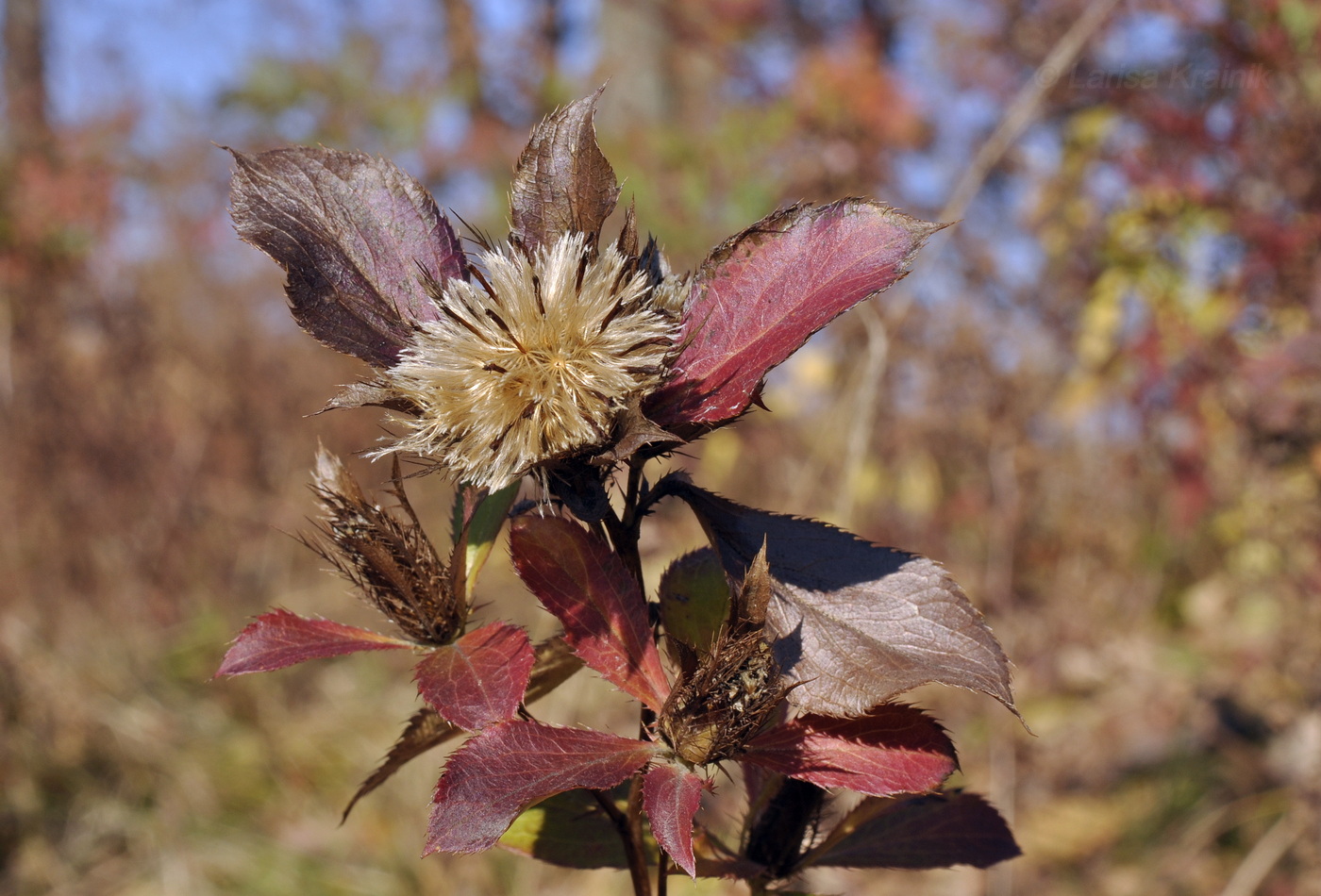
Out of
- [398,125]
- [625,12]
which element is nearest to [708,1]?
[625,12]

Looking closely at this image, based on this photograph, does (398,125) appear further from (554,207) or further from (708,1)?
(554,207)

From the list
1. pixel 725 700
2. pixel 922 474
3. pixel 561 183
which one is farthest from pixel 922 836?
pixel 922 474

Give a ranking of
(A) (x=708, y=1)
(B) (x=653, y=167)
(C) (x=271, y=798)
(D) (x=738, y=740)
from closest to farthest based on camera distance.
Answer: (D) (x=738, y=740), (C) (x=271, y=798), (B) (x=653, y=167), (A) (x=708, y=1)

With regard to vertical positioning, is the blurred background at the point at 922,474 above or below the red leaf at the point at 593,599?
above

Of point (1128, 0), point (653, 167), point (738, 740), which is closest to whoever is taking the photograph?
point (738, 740)

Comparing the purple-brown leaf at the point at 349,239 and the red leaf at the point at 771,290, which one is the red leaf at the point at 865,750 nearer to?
the red leaf at the point at 771,290

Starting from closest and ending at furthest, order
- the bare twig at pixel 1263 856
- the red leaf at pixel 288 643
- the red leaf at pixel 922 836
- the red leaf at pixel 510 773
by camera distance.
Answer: the red leaf at pixel 510 773 → the red leaf at pixel 288 643 → the red leaf at pixel 922 836 → the bare twig at pixel 1263 856

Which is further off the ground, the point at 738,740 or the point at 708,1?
the point at 708,1

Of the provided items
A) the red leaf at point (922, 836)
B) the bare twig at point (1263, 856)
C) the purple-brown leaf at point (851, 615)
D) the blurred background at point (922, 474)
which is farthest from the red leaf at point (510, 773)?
the bare twig at point (1263, 856)
